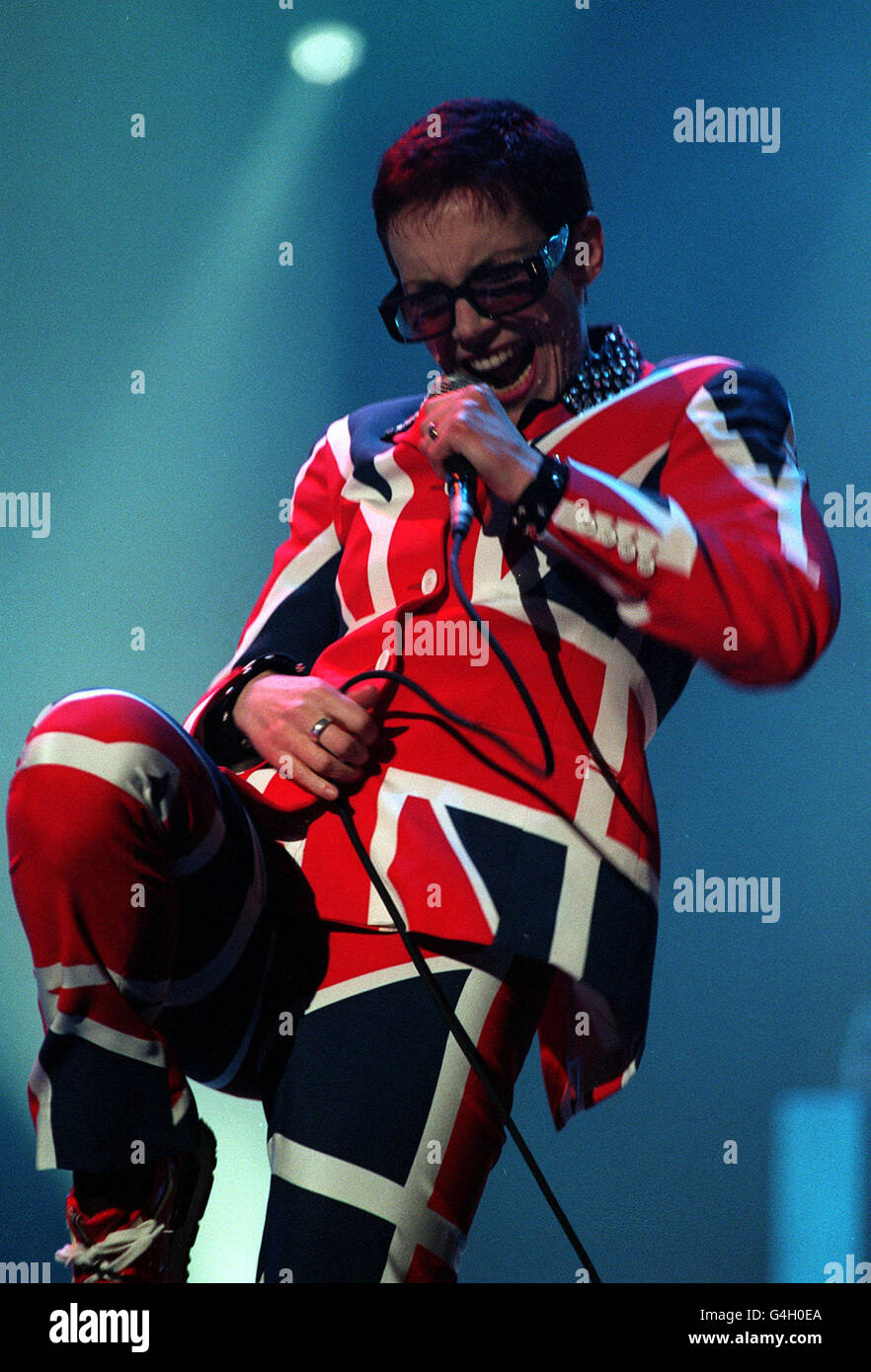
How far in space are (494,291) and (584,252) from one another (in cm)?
15

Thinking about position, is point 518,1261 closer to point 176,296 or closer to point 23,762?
point 23,762

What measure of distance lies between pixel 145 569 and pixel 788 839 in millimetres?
799

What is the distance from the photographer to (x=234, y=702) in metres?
1.35

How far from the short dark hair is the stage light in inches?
6.9

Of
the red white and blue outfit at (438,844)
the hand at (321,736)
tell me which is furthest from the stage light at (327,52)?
the hand at (321,736)

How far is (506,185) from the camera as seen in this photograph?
1403 millimetres

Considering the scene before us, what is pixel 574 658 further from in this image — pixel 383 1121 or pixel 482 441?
pixel 383 1121

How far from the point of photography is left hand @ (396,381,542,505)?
48.8 inches

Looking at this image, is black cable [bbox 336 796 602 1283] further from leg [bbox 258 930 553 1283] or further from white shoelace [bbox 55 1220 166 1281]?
white shoelace [bbox 55 1220 166 1281]

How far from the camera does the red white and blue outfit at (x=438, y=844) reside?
1077 millimetres

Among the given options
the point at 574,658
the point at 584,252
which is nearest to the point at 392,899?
the point at 574,658

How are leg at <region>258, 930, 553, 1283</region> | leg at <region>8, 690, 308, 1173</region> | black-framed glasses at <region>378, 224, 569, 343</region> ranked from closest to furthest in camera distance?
leg at <region>8, 690, 308, 1173</region> < leg at <region>258, 930, 553, 1283</region> < black-framed glasses at <region>378, 224, 569, 343</region>

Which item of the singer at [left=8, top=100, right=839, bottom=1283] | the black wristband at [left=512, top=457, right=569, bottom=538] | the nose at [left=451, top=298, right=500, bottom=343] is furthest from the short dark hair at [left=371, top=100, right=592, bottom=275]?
the black wristband at [left=512, top=457, right=569, bottom=538]

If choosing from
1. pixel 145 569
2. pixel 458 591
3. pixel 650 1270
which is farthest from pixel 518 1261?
pixel 145 569
